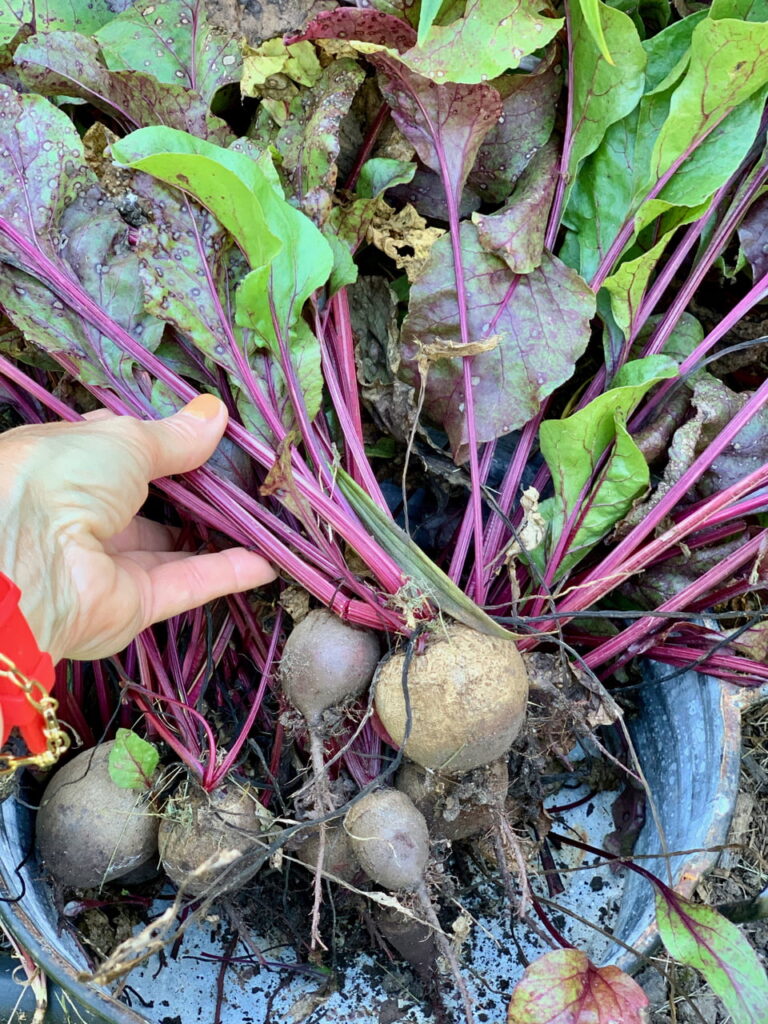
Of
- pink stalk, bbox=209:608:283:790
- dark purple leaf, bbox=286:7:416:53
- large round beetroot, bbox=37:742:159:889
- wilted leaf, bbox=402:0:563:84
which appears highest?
dark purple leaf, bbox=286:7:416:53

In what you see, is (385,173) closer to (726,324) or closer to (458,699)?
(726,324)

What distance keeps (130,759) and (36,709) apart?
1.17 feet

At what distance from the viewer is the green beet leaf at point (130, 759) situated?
3.67 ft

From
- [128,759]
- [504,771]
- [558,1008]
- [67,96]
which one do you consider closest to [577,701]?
[504,771]

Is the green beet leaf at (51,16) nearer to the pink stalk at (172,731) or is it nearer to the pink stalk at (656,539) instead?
the pink stalk at (172,731)

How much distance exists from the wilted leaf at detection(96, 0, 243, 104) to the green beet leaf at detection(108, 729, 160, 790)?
90cm

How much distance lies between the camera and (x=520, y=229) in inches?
43.8

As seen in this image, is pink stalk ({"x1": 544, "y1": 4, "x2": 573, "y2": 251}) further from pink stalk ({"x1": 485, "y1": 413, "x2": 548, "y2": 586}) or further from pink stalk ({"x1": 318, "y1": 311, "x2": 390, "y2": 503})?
pink stalk ({"x1": 318, "y1": 311, "x2": 390, "y2": 503})

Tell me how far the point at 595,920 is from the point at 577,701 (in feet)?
1.55

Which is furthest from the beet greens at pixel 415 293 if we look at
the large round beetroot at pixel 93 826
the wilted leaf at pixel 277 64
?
the large round beetroot at pixel 93 826

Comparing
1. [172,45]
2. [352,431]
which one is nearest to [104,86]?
[172,45]

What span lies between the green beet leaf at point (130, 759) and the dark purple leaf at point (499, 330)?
61 centimetres

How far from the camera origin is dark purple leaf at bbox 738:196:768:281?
3.98 feet

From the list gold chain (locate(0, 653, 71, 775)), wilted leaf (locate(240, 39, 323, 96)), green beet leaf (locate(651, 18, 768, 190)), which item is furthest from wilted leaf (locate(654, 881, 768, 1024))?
wilted leaf (locate(240, 39, 323, 96))
